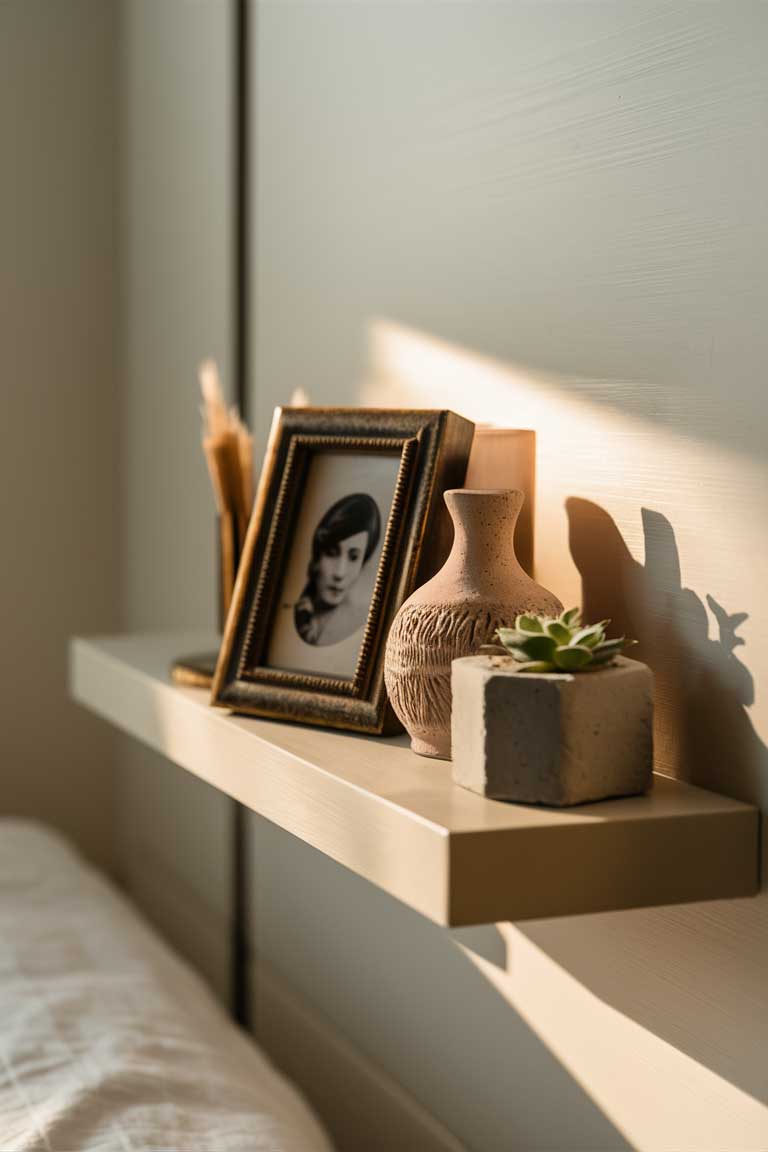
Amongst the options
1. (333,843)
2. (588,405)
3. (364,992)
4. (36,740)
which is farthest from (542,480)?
(36,740)

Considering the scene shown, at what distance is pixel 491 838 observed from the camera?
2.12 ft

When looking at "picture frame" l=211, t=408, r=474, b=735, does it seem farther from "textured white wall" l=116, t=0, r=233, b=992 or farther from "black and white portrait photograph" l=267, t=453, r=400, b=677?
"textured white wall" l=116, t=0, r=233, b=992

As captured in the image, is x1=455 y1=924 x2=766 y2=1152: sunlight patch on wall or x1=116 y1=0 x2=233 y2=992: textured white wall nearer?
x1=455 y1=924 x2=766 y2=1152: sunlight patch on wall

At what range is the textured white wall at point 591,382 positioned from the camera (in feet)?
2.43

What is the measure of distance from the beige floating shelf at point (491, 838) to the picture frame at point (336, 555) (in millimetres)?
63

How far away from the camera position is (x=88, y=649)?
53.2 inches

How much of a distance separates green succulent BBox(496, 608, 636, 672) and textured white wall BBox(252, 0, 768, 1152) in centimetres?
9

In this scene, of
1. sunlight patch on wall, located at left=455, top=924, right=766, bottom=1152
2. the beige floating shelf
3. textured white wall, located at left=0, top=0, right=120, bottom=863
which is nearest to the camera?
the beige floating shelf

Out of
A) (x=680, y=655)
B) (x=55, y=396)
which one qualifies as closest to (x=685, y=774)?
(x=680, y=655)

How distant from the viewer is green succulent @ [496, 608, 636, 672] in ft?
2.30

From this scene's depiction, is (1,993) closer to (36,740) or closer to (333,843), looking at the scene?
(333,843)

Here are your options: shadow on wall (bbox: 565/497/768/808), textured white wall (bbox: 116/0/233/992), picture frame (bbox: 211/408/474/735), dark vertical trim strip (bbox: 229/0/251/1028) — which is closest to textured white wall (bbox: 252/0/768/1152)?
shadow on wall (bbox: 565/497/768/808)

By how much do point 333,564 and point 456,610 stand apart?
7.2 inches

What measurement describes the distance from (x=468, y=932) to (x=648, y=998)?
0.81 feet
